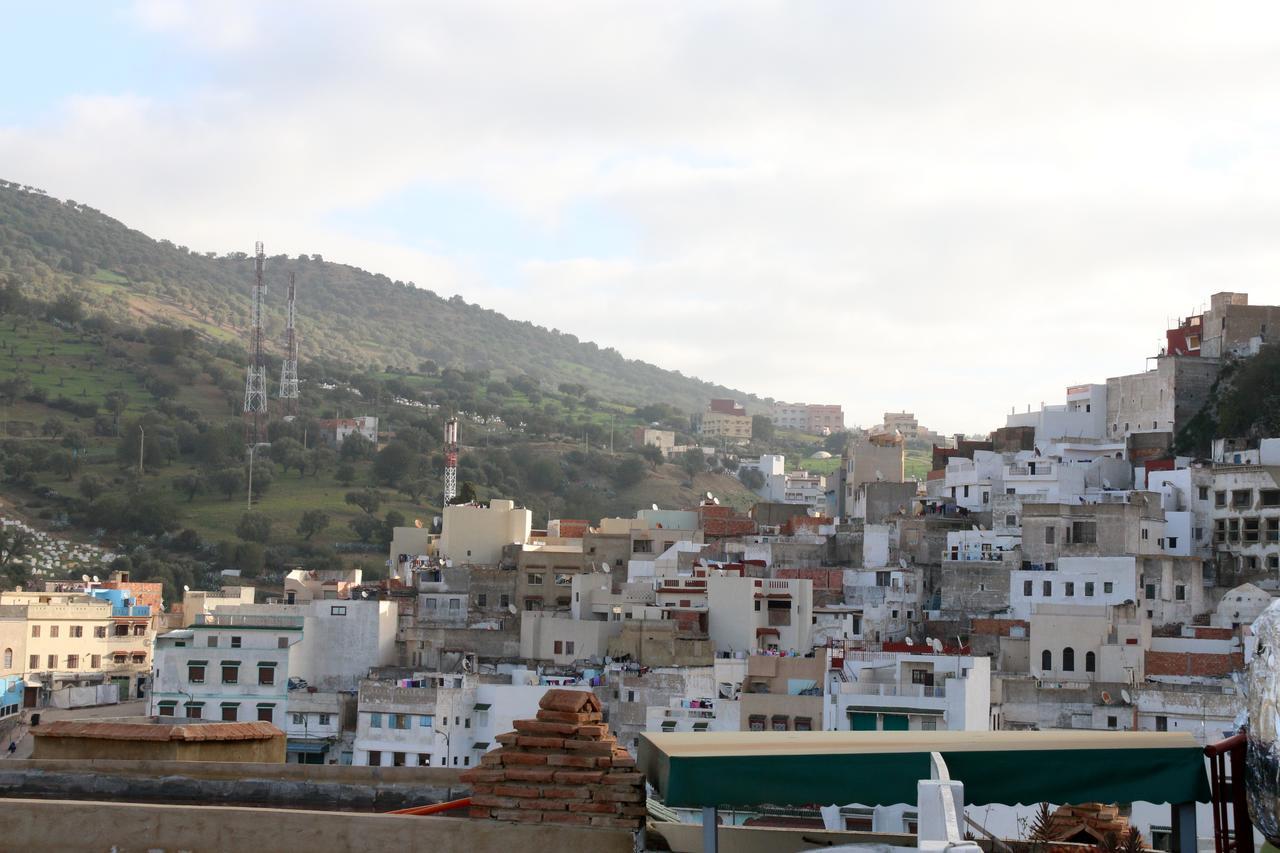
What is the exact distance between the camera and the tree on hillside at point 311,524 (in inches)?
3415

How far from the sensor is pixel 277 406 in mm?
123812

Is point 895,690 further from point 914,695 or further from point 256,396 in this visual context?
point 256,396

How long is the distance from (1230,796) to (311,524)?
7994cm

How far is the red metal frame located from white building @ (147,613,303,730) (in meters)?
37.9

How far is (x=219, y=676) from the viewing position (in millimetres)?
45719

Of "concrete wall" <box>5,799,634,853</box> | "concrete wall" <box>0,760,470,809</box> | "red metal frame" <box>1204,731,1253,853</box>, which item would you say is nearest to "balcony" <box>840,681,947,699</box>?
"concrete wall" <box>0,760,470,809</box>

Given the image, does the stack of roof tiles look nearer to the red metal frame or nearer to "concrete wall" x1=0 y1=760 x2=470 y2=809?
"concrete wall" x1=0 y1=760 x2=470 y2=809

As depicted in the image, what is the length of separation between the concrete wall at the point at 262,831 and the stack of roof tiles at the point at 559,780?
107 millimetres

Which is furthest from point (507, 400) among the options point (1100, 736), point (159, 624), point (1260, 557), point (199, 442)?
point (1100, 736)

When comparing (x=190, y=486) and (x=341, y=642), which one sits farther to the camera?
(x=190, y=486)

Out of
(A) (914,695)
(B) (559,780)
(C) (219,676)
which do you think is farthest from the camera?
(C) (219,676)

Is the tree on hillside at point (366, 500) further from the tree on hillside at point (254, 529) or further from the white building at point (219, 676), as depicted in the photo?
the white building at point (219, 676)

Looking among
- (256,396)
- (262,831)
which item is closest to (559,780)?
(262,831)

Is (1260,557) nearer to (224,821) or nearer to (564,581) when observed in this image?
(564,581)
